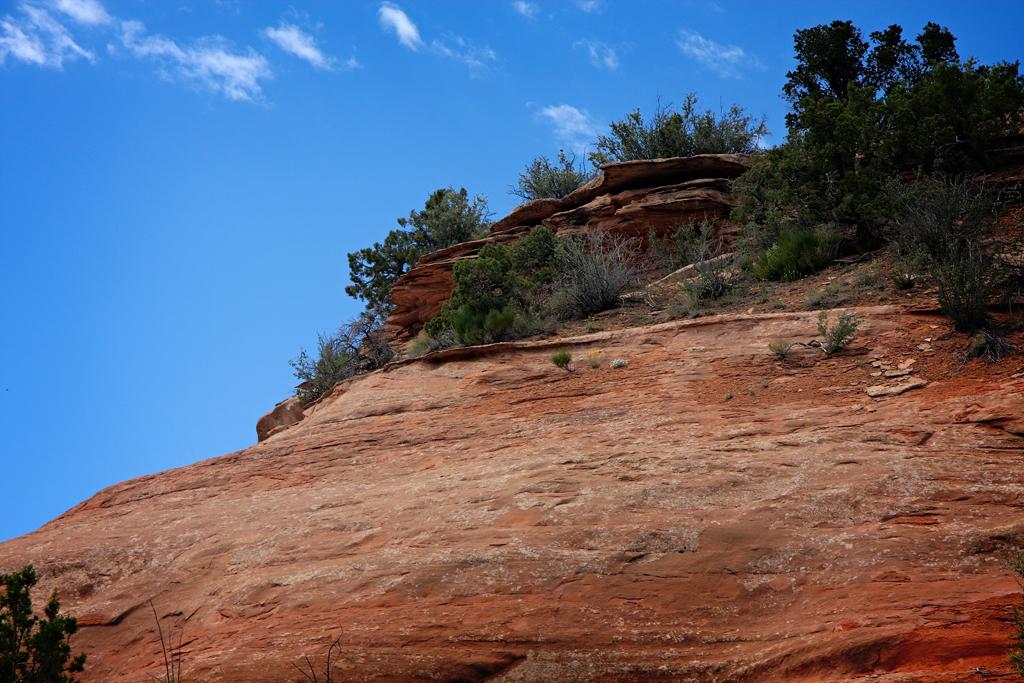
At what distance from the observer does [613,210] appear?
16547mm

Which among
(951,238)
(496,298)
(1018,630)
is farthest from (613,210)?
(1018,630)

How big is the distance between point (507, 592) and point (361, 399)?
5398 mm

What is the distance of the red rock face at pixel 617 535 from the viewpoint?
5250mm

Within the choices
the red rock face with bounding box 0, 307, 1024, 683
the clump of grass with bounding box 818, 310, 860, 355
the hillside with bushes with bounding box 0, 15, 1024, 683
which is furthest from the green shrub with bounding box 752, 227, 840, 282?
the clump of grass with bounding box 818, 310, 860, 355

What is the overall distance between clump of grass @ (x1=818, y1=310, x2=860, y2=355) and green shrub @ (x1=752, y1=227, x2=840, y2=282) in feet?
9.76

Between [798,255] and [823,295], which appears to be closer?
[823,295]

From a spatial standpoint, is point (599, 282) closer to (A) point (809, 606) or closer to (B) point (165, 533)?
(B) point (165, 533)

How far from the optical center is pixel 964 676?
4309mm

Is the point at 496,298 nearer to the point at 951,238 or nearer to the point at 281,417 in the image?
the point at 281,417

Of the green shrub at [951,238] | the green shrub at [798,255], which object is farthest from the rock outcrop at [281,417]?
the green shrub at [951,238]

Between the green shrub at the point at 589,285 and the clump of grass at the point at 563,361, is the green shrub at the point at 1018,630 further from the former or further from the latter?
the green shrub at the point at 589,285

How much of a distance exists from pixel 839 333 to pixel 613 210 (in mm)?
8108

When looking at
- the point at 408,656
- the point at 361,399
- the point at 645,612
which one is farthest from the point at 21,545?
the point at 645,612

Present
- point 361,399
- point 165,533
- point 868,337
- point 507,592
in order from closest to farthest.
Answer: point 507,592 < point 165,533 < point 868,337 < point 361,399
